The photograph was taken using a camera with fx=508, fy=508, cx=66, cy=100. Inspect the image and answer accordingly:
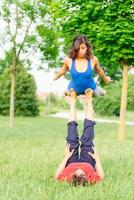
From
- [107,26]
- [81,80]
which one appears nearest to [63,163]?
[81,80]

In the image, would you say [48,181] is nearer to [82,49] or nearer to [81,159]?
[81,159]

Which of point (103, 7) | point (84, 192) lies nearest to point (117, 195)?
point (84, 192)

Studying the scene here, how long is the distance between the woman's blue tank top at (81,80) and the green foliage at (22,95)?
123ft

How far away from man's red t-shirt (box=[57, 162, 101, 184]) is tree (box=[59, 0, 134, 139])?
9.05 meters

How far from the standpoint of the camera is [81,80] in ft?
22.9

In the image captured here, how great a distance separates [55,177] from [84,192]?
1.01 metres

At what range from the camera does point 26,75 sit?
45719mm

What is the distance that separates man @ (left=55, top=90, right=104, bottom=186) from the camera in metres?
6.34

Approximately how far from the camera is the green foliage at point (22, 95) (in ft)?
147

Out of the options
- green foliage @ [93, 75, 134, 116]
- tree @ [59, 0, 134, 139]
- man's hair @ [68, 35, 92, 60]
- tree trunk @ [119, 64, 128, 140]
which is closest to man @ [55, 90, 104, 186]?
man's hair @ [68, 35, 92, 60]

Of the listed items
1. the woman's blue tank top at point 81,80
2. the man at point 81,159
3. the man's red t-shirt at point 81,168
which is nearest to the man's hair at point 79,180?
the man at point 81,159

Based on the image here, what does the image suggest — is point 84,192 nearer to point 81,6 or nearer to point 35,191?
point 35,191

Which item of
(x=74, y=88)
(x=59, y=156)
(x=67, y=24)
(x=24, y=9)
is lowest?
(x=59, y=156)

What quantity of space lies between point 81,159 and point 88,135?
1.22 feet
